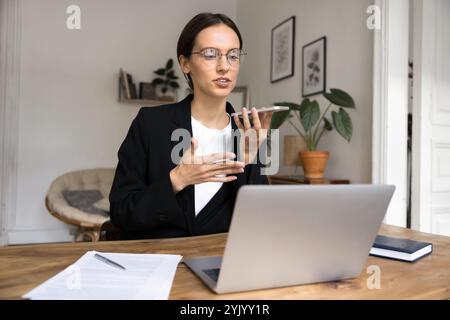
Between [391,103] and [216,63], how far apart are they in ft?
5.37

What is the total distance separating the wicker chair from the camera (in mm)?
3390

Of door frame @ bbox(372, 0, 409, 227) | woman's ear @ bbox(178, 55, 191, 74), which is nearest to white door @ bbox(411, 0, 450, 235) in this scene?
door frame @ bbox(372, 0, 409, 227)

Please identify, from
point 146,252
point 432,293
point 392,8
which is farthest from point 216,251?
point 392,8

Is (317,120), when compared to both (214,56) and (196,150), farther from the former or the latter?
(196,150)

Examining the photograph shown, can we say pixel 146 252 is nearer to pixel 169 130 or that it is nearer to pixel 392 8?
pixel 169 130

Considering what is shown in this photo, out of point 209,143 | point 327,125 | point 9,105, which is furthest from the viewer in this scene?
point 9,105

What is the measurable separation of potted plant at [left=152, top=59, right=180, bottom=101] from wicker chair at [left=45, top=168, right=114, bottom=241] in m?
1.09

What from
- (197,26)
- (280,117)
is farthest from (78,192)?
(197,26)

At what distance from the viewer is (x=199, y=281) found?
2.27 feet

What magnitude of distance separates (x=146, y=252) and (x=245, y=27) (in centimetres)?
425

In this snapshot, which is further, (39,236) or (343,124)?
(39,236)

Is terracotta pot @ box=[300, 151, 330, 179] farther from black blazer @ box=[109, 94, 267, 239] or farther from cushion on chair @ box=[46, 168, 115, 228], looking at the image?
cushion on chair @ box=[46, 168, 115, 228]

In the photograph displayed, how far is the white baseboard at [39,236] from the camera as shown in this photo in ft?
13.1

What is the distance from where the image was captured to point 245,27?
4.71m
